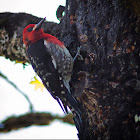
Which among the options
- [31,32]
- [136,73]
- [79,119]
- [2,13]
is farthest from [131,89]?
[2,13]

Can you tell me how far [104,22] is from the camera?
2492 millimetres

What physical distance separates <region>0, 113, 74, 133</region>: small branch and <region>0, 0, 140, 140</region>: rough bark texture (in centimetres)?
75

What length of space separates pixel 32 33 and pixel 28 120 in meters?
1.49

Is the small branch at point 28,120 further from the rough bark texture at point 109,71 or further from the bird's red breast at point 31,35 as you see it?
the bird's red breast at point 31,35

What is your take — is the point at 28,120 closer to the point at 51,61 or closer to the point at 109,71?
the point at 51,61

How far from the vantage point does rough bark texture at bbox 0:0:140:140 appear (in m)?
2.05

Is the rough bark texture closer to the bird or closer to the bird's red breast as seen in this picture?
the bird

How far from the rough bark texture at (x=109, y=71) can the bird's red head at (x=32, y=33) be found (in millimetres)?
864

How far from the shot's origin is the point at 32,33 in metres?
3.31

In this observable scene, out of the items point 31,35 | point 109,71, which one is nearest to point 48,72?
point 31,35

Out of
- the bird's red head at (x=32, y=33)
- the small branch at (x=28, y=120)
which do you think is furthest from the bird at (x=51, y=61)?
the small branch at (x=28, y=120)

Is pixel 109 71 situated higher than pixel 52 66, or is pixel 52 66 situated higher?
pixel 52 66

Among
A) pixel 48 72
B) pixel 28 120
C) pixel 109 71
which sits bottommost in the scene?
pixel 28 120

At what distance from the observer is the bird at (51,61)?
9.51 feet
